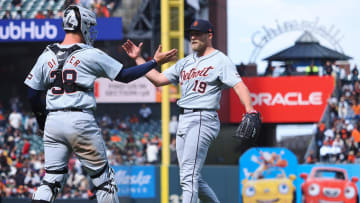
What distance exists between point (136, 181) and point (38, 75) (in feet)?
28.2

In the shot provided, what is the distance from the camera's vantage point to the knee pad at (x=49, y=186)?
4.34 m

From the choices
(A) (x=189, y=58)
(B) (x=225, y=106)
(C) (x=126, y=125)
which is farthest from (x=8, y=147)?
(A) (x=189, y=58)

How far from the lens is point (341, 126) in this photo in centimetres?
1377

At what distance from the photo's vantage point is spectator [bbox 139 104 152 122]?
1795 centimetres

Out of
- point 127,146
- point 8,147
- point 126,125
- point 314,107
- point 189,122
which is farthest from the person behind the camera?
point 314,107

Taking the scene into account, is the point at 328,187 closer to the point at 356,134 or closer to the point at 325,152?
the point at 325,152

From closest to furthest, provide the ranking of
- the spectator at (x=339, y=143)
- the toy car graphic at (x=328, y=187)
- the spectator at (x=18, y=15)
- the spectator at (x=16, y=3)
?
the toy car graphic at (x=328, y=187) → the spectator at (x=339, y=143) → the spectator at (x=18, y=15) → the spectator at (x=16, y=3)

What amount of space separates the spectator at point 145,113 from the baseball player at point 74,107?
13.4 m

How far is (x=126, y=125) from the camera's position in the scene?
17250mm

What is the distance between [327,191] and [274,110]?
7320 mm

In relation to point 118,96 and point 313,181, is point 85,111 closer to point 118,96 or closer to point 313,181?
point 313,181

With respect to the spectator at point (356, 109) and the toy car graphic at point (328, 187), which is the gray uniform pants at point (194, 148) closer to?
the toy car graphic at point (328, 187)

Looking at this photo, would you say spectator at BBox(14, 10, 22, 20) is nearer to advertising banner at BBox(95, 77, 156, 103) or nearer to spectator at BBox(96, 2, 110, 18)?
spectator at BBox(96, 2, 110, 18)

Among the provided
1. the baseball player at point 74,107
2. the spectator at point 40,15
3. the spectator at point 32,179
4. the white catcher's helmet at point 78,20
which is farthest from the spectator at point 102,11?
the baseball player at point 74,107
